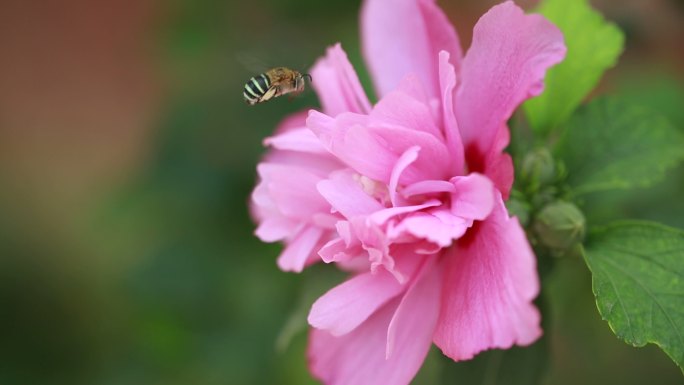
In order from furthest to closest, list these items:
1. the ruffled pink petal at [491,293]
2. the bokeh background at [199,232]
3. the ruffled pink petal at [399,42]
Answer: the bokeh background at [199,232] < the ruffled pink petal at [399,42] < the ruffled pink petal at [491,293]

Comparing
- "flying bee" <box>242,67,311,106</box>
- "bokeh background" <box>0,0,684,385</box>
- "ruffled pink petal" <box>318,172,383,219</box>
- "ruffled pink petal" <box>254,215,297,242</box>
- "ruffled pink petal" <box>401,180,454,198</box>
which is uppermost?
"flying bee" <box>242,67,311,106</box>

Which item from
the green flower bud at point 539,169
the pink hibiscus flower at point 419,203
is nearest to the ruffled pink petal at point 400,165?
the pink hibiscus flower at point 419,203

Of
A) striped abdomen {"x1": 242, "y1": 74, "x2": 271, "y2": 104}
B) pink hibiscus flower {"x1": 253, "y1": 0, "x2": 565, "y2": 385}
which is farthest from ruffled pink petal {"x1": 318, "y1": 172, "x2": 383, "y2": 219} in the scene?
striped abdomen {"x1": 242, "y1": 74, "x2": 271, "y2": 104}

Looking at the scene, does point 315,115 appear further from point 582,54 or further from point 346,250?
point 582,54

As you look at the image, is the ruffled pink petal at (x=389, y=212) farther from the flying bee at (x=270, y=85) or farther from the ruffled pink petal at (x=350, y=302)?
the flying bee at (x=270, y=85)

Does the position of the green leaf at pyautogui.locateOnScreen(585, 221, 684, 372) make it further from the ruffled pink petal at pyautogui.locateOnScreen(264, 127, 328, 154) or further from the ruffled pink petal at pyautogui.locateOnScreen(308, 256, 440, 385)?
the ruffled pink petal at pyautogui.locateOnScreen(264, 127, 328, 154)

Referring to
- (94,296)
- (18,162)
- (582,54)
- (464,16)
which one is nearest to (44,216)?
(18,162)
